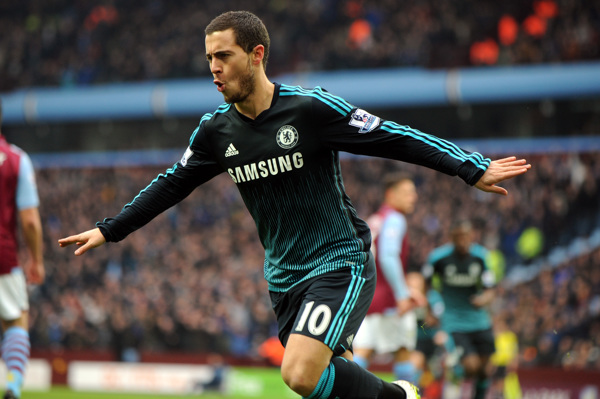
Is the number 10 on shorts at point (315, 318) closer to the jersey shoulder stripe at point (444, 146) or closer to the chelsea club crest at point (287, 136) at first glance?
the chelsea club crest at point (287, 136)

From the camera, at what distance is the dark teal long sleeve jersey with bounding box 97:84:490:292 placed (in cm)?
422

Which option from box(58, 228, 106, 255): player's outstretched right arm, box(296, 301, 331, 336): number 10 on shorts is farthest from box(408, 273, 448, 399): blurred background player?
box(58, 228, 106, 255): player's outstretched right arm

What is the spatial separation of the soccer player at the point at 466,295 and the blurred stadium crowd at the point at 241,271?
544 cm

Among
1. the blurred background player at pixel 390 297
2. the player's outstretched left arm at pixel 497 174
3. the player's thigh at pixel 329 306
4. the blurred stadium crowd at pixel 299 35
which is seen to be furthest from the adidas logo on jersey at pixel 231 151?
the blurred stadium crowd at pixel 299 35

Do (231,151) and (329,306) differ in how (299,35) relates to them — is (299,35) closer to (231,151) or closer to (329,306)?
(231,151)

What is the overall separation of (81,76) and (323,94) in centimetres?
2281

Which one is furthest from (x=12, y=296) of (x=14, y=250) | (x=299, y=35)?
(x=299, y=35)

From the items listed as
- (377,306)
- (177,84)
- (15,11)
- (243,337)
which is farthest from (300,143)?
(15,11)

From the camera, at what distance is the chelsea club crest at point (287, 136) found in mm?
4242

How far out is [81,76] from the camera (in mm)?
25719

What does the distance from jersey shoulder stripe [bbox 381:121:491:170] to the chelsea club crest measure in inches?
18.3

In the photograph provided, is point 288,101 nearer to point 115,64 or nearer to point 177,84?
point 177,84

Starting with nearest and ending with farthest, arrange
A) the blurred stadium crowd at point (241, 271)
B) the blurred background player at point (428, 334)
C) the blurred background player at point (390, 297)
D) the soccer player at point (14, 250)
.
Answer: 1. the soccer player at point (14, 250)
2. the blurred background player at point (390, 297)
3. the blurred background player at point (428, 334)
4. the blurred stadium crowd at point (241, 271)

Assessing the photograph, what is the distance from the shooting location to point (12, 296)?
602 centimetres
